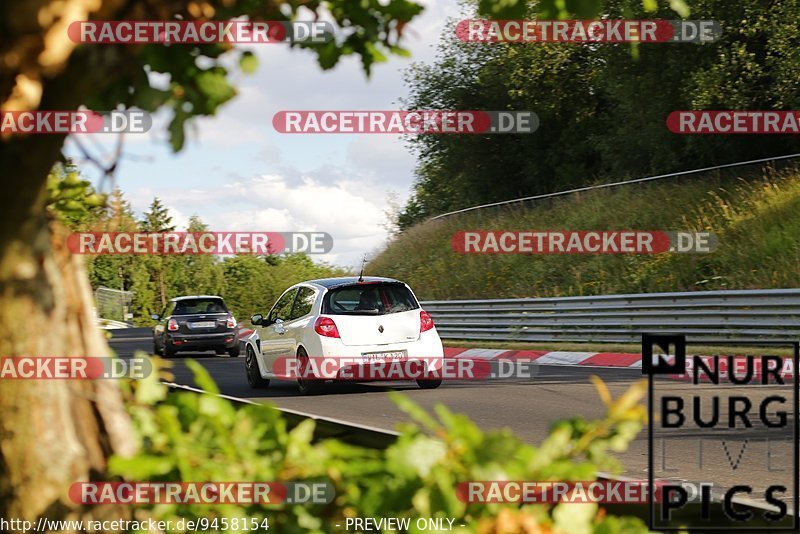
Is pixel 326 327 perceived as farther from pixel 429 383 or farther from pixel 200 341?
pixel 200 341

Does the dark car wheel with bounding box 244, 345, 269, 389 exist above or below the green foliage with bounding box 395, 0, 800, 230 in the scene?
below

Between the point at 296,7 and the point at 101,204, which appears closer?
the point at 296,7

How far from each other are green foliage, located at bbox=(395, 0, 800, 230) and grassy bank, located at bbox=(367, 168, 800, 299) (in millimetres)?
2202

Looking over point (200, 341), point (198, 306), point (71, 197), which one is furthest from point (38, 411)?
point (198, 306)

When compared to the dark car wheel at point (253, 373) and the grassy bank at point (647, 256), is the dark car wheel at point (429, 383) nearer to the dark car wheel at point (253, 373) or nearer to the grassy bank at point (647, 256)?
the dark car wheel at point (253, 373)

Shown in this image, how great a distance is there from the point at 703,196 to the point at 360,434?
25.7m

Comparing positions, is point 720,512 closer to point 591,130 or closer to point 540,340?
point 540,340

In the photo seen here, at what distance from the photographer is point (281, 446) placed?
2832mm

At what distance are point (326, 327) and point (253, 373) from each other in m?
3.02

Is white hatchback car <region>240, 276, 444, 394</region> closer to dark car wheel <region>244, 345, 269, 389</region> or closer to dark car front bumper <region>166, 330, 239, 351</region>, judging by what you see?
dark car wheel <region>244, 345, 269, 389</region>

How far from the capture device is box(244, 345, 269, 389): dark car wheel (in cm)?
1689

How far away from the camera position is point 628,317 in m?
22.8

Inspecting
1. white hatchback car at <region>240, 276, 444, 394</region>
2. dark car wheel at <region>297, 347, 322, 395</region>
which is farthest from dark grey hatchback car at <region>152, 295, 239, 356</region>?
dark car wheel at <region>297, 347, 322, 395</region>

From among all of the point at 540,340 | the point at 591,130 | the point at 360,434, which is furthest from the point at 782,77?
the point at 360,434
